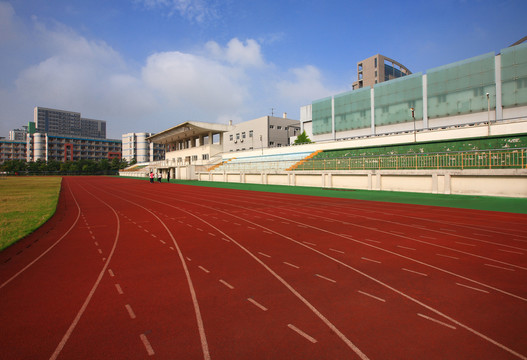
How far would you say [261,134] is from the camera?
5728cm

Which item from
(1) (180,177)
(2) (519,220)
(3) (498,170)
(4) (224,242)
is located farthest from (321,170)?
(1) (180,177)

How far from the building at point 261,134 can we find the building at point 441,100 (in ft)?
45.1

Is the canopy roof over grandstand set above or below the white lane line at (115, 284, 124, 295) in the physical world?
above

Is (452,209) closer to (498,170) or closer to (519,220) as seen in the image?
(519,220)

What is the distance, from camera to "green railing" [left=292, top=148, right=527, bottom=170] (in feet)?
51.7

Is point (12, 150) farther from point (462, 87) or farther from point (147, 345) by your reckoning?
point (462, 87)

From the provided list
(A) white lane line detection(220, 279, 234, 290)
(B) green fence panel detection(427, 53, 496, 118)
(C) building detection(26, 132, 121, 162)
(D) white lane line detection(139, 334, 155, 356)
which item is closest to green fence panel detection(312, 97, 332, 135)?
(B) green fence panel detection(427, 53, 496, 118)

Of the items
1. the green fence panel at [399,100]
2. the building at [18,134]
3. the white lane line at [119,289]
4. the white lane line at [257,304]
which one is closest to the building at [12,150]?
the building at [18,134]

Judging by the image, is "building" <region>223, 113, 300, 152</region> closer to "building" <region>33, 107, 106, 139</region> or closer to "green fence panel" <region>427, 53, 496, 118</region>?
"green fence panel" <region>427, 53, 496, 118</region>

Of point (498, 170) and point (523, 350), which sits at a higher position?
point (498, 170)

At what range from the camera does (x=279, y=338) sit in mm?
2889

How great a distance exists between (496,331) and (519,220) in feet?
28.5

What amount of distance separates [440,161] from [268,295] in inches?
751

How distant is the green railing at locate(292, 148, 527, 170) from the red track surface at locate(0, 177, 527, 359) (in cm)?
1074
